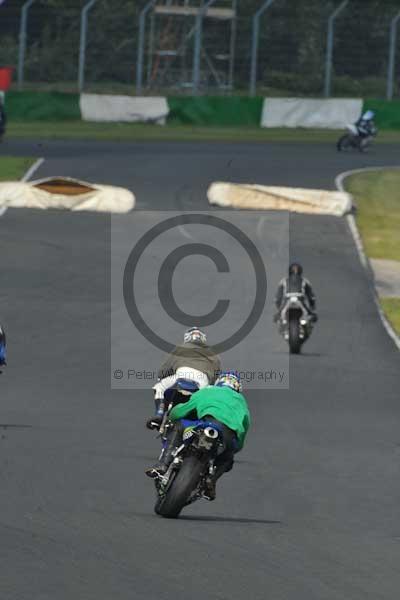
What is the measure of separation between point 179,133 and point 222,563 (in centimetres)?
5194

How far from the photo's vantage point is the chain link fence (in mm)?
60938

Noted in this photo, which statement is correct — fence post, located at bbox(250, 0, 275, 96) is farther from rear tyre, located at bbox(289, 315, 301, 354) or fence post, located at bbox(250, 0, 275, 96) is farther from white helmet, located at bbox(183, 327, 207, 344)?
white helmet, located at bbox(183, 327, 207, 344)

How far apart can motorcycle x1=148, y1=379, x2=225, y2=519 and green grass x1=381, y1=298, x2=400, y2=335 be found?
59.8 feet

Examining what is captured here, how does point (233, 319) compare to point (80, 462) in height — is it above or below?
below

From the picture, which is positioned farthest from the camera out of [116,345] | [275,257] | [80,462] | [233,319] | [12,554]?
[275,257]

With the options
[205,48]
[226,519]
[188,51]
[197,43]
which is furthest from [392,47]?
[226,519]

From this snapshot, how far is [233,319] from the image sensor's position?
2972 cm

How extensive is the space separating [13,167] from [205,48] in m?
17.0

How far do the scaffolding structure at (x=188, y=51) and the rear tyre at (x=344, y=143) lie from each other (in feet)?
23.4

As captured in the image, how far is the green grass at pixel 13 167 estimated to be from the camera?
150 feet

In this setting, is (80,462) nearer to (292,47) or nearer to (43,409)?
(43,409)

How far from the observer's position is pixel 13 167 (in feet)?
155

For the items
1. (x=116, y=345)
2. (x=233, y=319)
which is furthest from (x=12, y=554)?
(x=233, y=319)

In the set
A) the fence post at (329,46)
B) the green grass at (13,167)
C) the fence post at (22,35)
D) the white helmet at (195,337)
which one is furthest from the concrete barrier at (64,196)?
the white helmet at (195,337)
